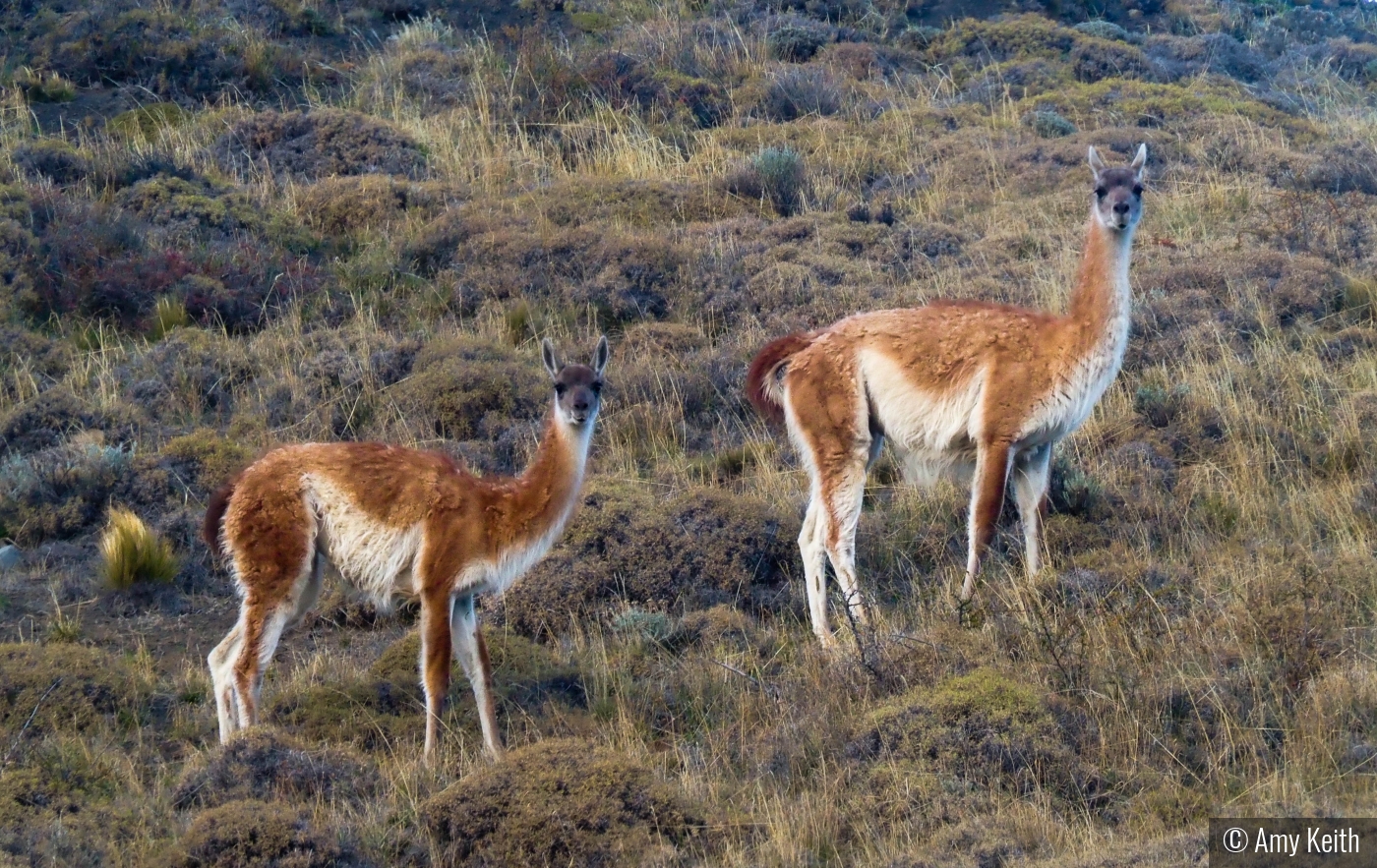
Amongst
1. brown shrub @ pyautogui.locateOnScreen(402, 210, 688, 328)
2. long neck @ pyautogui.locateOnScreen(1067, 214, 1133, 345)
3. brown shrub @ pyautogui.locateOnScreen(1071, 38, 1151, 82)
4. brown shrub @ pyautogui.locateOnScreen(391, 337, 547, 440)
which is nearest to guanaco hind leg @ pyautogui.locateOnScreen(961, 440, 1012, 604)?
long neck @ pyautogui.locateOnScreen(1067, 214, 1133, 345)

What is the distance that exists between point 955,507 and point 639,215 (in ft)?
22.6

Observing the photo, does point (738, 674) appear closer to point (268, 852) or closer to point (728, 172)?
point (268, 852)

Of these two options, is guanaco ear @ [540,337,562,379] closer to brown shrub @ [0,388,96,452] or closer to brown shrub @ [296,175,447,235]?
brown shrub @ [0,388,96,452]

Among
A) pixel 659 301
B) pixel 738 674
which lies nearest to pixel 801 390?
pixel 738 674

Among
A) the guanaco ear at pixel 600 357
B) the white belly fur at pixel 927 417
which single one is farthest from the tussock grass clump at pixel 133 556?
the white belly fur at pixel 927 417

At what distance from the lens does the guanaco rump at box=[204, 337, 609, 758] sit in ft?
25.2

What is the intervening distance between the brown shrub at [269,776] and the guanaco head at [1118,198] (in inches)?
202

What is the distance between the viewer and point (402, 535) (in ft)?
25.5

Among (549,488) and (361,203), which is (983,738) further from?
(361,203)

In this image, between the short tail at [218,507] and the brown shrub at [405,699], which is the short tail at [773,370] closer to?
the brown shrub at [405,699]

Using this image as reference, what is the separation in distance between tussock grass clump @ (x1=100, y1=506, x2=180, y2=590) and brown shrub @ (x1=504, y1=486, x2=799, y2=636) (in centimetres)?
235

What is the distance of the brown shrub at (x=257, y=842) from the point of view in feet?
19.1

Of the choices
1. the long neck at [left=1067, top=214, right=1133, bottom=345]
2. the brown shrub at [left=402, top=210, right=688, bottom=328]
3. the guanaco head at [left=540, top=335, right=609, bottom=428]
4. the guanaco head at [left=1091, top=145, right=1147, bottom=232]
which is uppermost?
the guanaco head at [left=1091, top=145, right=1147, bottom=232]

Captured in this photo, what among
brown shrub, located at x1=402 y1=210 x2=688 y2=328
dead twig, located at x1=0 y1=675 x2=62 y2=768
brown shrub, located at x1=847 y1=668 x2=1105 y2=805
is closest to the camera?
brown shrub, located at x1=847 y1=668 x2=1105 y2=805
